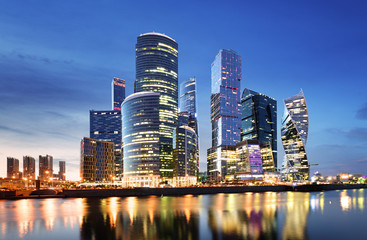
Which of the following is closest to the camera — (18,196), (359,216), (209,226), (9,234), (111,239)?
(111,239)

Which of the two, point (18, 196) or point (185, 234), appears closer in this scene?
point (185, 234)

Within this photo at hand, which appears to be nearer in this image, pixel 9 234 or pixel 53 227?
pixel 9 234

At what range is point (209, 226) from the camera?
61.8m

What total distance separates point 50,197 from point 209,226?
159587 mm

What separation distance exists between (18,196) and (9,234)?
14965cm

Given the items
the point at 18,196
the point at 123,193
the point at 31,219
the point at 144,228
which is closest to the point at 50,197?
the point at 18,196

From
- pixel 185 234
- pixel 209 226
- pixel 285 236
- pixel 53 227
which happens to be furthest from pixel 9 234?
pixel 285 236

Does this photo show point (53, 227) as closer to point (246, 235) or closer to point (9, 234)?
point (9, 234)

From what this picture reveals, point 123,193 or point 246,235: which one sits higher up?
point 246,235

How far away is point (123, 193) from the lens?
653ft

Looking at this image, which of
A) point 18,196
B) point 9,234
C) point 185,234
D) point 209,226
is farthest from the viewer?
point 18,196

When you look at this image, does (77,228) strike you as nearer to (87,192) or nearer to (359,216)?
(359,216)

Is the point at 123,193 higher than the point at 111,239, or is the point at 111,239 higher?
the point at 111,239

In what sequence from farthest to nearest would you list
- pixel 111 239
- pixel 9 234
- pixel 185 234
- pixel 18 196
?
pixel 18 196
pixel 9 234
pixel 185 234
pixel 111 239
